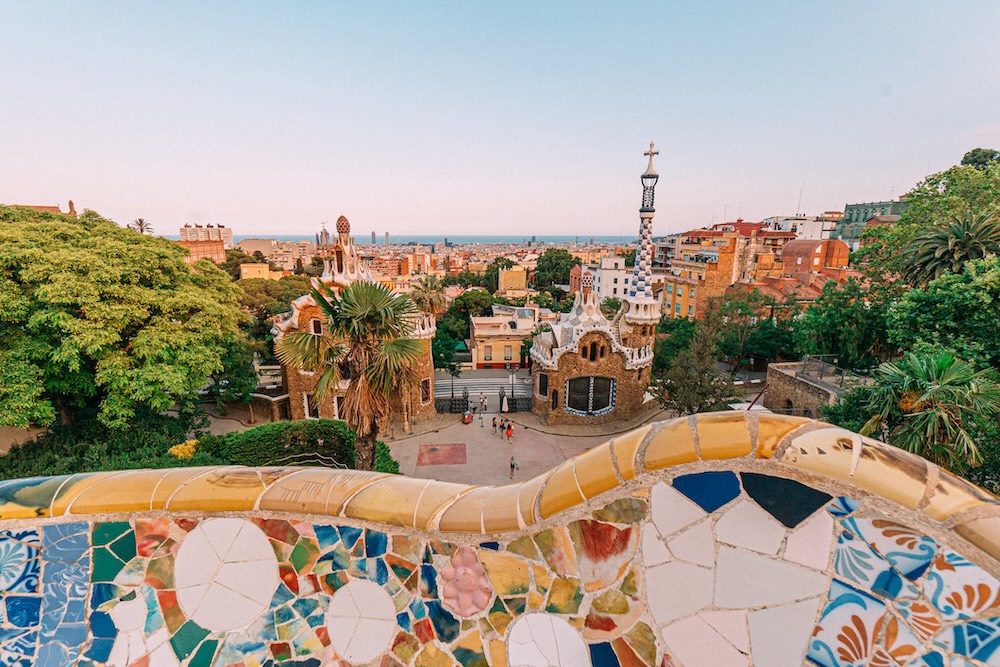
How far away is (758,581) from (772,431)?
88cm

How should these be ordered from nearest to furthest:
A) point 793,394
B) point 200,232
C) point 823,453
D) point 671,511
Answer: point 823,453, point 671,511, point 793,394, point 200,232

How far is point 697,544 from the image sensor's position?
2.66m

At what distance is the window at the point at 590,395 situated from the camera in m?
20.7

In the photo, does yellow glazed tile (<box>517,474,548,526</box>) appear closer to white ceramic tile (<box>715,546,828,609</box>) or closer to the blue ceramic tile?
the blue ceramic tile

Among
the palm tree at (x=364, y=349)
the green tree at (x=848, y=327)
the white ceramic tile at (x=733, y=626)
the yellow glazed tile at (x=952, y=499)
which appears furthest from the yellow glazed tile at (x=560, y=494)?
the green tree at (x=848, y=327)

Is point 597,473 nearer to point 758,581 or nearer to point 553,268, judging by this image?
point 758,581

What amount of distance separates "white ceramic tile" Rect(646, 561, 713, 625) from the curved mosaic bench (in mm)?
12

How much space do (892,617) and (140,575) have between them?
4.72 meters

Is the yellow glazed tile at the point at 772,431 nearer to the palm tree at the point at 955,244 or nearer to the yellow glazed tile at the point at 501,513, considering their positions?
the yellow glazed tile at the point at 501,513

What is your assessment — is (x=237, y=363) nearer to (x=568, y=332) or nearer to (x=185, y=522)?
(x=568, y=332)

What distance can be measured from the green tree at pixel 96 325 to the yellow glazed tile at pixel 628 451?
13.5 metres

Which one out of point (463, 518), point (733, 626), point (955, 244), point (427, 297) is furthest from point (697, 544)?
point (427, 297)

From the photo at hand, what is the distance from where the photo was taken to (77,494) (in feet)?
10.7

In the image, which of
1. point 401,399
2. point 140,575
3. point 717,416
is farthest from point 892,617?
point 401,399
